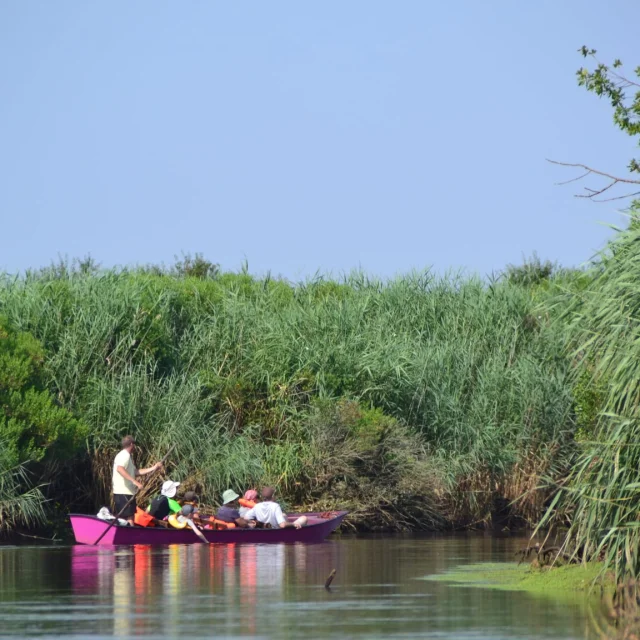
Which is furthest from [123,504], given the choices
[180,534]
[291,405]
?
[291,405]

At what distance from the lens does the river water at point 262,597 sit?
13.1 metres

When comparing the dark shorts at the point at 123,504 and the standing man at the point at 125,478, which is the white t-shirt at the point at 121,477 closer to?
the standing man at the point at 125,478

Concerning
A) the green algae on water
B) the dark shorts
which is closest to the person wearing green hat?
the dark shorts

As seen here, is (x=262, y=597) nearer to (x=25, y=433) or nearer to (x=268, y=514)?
(x=268, y=514)

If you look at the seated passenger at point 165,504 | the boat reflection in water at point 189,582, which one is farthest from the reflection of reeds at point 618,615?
the seated passenger at point 165,504

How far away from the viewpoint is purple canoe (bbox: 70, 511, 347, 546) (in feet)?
77.4

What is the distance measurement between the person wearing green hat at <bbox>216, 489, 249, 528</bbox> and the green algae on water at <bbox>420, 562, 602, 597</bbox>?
613 centimetres

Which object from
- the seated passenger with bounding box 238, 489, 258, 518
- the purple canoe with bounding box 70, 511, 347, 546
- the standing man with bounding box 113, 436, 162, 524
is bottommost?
the purple canoe with bounding box 70, 511, 347, 546

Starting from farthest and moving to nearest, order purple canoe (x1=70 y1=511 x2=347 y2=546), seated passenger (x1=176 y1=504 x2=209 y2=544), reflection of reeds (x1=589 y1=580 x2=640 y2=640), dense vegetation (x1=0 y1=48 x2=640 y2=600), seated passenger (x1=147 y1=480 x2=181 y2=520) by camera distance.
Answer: dense vegetation (x1=0 y1=48 x2=640 y2=600), seated passenger (x1=147 y1=480 x2=181 y2=520), seated passenger (x1=176 y1=504 x2=209 y2=544), purple canoe (x1=70 y1=511 x2=347 y2=546), reflection of reeds (x1=589 y1=580 x2=640 y2=640)

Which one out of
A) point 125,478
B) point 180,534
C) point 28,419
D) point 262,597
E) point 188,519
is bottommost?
point 262,597

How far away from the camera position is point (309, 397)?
28688 mm

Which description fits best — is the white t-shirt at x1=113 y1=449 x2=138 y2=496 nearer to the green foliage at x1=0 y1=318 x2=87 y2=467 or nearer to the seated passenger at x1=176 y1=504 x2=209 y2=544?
the seated passenger at x1=176 y1=504 x2=209 y2=544

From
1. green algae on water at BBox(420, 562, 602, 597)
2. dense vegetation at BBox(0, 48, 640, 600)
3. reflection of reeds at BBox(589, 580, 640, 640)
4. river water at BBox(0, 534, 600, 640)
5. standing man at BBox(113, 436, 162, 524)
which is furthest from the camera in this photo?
dense vegetation at BBox(0, 48, 640, 600)

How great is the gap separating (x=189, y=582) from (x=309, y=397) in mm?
11379
